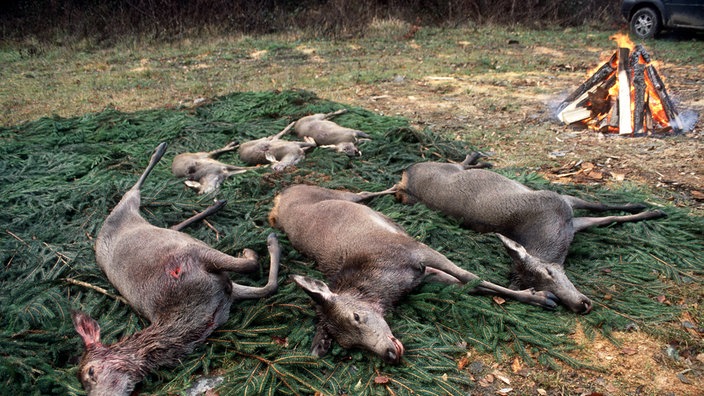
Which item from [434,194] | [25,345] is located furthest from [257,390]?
[434,194]

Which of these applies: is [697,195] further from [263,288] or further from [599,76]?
[263,288]

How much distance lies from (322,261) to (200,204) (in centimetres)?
171

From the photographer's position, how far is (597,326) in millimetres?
3754

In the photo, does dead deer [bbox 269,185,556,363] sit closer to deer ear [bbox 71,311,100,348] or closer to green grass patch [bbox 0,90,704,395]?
green grass patch [bbox 0,90,704,395]

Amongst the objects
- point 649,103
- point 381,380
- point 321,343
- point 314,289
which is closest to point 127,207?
point 314,289

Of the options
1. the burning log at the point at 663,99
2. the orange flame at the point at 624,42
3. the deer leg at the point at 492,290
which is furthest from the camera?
the orange flame at the point at 624,42

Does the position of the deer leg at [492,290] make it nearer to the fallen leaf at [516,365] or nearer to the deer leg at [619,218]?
the fallen leaf at [516,365]

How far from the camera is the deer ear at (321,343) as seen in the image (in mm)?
3537

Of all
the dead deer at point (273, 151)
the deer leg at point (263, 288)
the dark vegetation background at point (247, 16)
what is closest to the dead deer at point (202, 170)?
the dead deer at point (273, 151)

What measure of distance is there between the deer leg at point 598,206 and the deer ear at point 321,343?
2.55 metres

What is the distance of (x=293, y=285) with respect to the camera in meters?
4.20

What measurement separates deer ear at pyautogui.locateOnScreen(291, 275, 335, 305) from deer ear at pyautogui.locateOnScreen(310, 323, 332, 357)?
0.20 meters

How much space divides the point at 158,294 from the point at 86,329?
A: 504mm

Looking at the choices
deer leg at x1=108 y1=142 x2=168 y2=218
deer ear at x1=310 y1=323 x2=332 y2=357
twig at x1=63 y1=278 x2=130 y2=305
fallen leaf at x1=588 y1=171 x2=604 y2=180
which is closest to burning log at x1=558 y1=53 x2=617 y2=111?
fallen leaf at x1=588 y1=171 x2=604 y2=180
